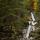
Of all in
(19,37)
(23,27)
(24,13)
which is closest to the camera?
(19,37)

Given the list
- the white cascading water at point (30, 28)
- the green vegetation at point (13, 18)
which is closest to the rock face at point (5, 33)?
the green vegetation at point (13, 18)

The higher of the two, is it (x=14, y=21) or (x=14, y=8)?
(x=14, y=8)

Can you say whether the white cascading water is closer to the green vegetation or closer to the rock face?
the green vegetation

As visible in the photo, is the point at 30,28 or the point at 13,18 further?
the point at 13,18

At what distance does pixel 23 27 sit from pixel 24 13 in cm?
26

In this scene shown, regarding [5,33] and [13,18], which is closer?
[5,33]

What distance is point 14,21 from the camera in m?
2.25

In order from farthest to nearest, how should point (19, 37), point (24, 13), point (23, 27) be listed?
point (24, 13), point (23, 27), point (19, 37)

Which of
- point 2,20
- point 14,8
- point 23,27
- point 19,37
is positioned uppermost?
point 14,8

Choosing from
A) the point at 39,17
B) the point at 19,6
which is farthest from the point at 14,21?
the point at 39,17

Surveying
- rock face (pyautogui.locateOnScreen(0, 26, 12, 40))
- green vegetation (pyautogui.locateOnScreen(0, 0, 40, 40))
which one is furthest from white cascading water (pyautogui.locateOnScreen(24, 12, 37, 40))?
rock face (pyautogui.locateOnScreen(0, 26, 12, 40))

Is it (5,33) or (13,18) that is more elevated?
(13,18)

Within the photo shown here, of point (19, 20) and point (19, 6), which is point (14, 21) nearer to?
point (19, 20)

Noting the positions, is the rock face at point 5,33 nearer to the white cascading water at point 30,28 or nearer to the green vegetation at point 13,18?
the green vegetation at point 13,18
